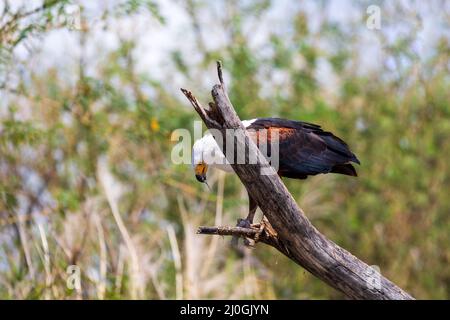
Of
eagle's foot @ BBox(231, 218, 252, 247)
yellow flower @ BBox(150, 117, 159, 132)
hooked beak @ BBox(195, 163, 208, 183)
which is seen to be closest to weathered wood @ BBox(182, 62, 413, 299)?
eagle's foot @ BBox(231, 218, 252, 247)

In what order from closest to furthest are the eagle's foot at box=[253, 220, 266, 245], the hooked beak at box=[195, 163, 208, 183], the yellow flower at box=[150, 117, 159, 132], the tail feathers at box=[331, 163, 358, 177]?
the eagle's foot at box=[253, 220, 266, 245] < the hooked beak at box=[195, 163, 208, 183] < the tail feathers at box=[331, 163, 358, 177] < the yellow flower at box=[150, 117, 159, 132]

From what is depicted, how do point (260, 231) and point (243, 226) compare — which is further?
point (243, 226)

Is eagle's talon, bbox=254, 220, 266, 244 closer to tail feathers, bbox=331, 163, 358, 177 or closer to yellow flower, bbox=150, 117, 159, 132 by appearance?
tail feathers, bbox=331, 163, 358, 177

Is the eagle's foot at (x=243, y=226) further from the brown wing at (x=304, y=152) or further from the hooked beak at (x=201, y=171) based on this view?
the brown wing at (x=304, y=152)

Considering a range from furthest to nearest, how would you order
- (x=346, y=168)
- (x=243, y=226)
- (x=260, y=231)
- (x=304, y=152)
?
(x=346, y=168) → (x=304, y=152) → (x=243, y=226) → (x=260, y=231)

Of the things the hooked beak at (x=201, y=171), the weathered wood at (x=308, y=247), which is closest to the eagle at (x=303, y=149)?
the hooked beak at (x=201, y=171)

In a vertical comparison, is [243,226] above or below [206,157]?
below

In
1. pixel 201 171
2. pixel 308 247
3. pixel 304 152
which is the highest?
pixel 304 152

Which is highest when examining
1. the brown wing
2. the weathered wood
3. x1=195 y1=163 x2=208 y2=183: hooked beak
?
the brown wing

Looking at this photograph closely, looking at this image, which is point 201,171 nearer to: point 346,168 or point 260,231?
point 260,231

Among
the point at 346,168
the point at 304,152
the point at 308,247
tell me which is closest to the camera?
the point at 308,247

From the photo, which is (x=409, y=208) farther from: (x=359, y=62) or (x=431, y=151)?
(x=359, y=62)

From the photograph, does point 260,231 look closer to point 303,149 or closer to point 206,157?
point 206,157

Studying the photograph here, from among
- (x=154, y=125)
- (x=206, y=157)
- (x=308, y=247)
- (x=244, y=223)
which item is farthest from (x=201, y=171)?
(x=154, y=125)
